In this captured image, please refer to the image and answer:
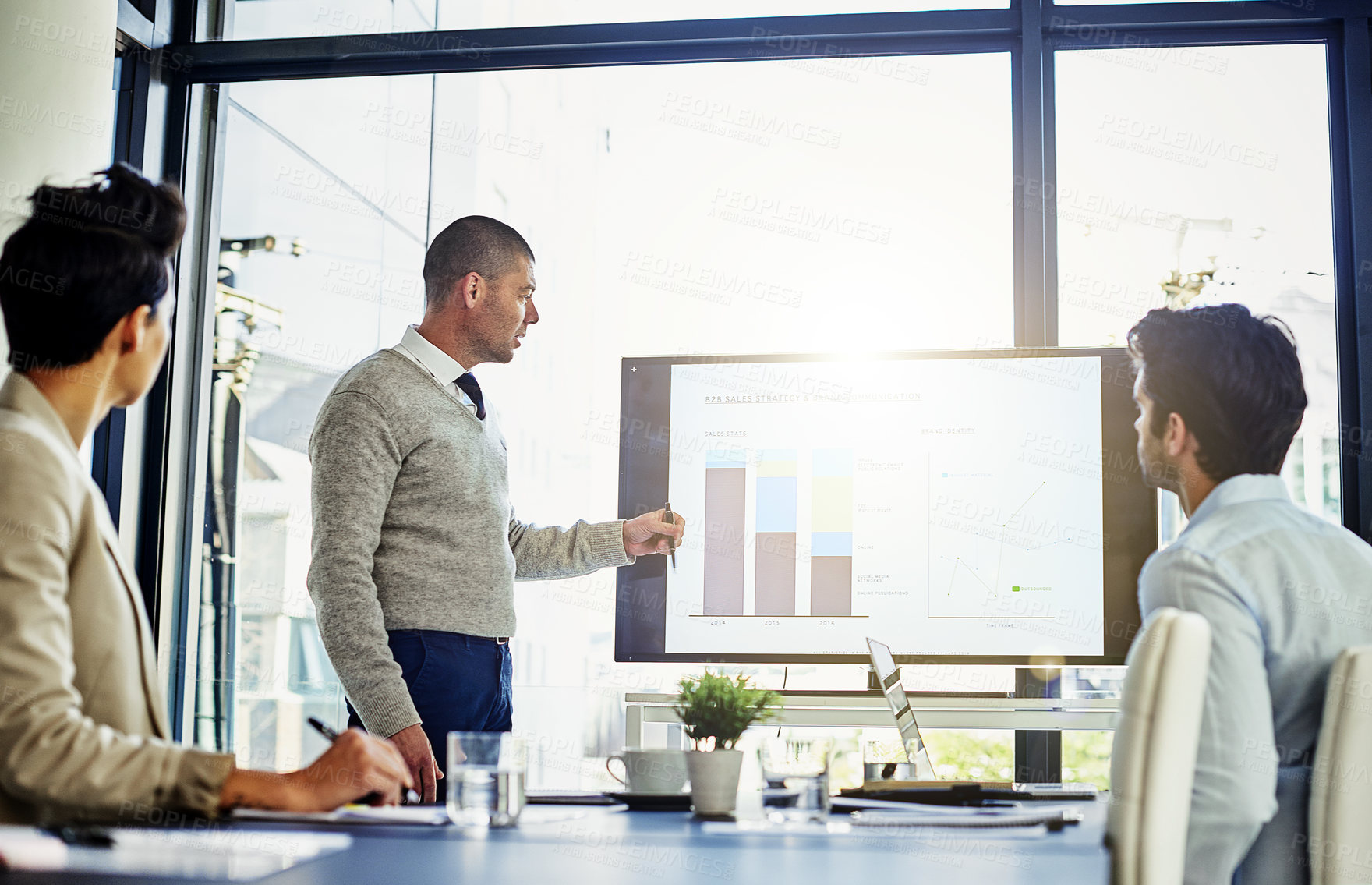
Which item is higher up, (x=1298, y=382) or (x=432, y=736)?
(x=1298, y=382)

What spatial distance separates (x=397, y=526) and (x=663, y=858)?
1.51 meters

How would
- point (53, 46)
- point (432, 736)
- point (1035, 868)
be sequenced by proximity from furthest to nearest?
point (53, 46) → point (432, 736) → point (1035, 868)

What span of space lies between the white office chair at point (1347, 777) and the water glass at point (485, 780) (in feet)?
3.03

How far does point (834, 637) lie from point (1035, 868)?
182 centimetres

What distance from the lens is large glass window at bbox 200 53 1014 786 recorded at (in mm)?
3174

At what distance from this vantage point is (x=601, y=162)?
3.36 meters

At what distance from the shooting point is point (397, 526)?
8.04ft

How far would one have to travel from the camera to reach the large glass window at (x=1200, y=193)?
2.99 m

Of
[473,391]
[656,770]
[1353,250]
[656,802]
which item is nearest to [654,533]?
[473,391]

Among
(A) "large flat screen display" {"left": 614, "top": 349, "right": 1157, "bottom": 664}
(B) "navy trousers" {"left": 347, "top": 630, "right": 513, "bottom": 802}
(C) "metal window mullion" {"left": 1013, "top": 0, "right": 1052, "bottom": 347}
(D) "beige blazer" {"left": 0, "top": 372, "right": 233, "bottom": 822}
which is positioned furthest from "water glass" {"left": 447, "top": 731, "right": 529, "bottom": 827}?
(C) "metal window mullion" {"left": 1013, "top": 0, "right": 1052, "bottom": 347}

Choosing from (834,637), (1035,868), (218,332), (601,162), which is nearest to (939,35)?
(601,162)

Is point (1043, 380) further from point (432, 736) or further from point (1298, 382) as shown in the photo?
point (432, 736)

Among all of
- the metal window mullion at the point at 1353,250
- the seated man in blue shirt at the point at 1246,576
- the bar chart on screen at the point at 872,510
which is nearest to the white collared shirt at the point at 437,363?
the bar chart on screen at the point at 872,510

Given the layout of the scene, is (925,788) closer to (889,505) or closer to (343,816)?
(343,816)
